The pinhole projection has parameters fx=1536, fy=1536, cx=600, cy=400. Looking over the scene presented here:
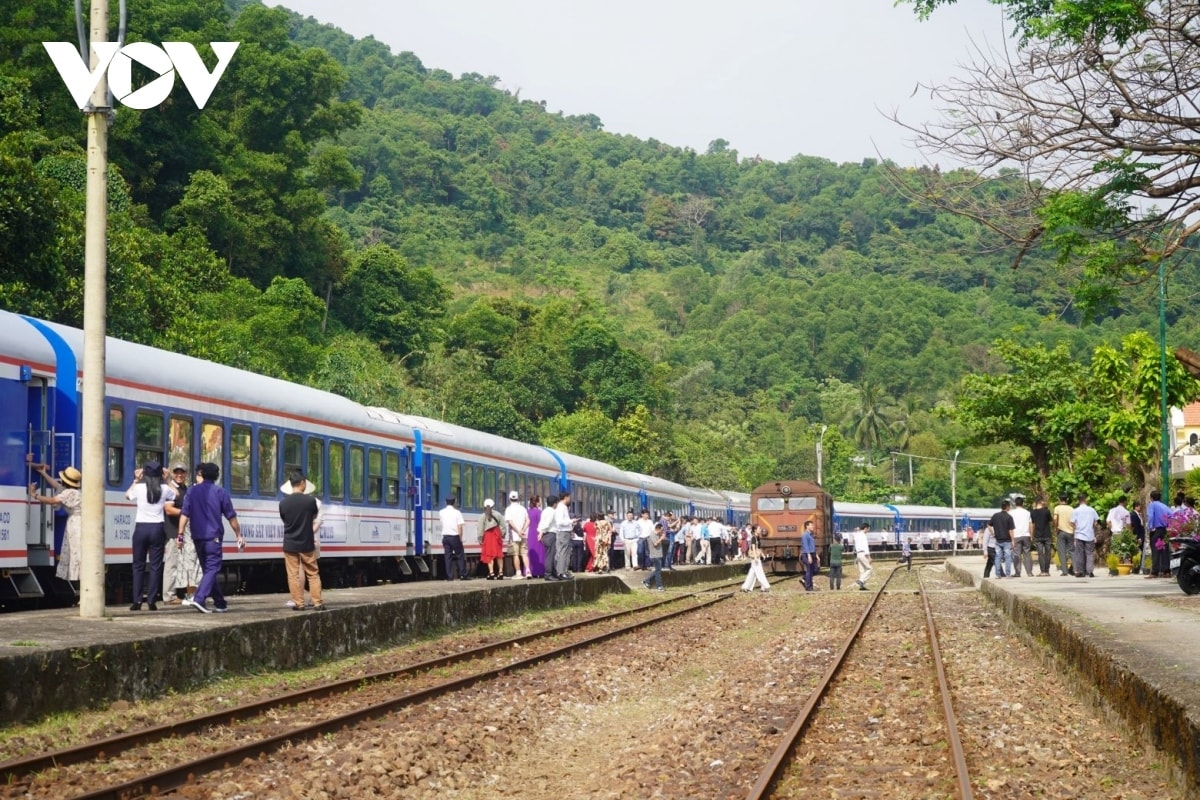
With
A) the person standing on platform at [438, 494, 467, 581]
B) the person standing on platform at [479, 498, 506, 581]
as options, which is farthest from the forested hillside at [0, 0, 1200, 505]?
the person standing on platform at [438, 494, 467, 581]

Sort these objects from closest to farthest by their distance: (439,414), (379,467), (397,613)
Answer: (397,613)
(379,467)
(439,414)

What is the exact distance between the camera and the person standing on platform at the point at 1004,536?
30531mm

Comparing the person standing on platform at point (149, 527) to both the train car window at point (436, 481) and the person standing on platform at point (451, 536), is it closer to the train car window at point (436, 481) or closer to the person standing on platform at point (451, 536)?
the person standing on platform at point (451, 536)

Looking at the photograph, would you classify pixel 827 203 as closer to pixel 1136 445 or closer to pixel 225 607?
pixel 1136 445

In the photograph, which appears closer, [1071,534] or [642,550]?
[1071,534]

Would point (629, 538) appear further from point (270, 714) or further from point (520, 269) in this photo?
point (520, 269)

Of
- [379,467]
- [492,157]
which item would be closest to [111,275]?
[379,467]

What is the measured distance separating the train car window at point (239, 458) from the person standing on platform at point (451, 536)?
5907 millimetres

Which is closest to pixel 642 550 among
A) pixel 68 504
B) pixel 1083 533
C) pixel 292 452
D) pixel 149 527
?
pixel 1083 533

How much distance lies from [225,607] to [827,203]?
6283 inches

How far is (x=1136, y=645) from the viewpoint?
42.7ft

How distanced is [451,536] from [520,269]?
114449mm

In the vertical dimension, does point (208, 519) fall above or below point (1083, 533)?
above

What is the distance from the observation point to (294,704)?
1255 cm
